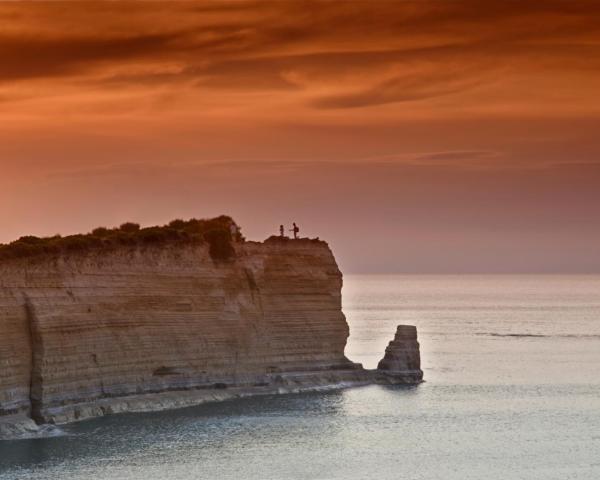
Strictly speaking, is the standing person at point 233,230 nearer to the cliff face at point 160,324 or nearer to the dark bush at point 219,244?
the cliff face at point 160,324

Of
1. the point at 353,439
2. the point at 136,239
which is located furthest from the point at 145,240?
the point at 353,439

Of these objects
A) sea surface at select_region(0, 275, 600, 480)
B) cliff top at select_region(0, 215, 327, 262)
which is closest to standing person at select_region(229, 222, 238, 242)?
cliff top at select_region(0, 215, 327, 262)

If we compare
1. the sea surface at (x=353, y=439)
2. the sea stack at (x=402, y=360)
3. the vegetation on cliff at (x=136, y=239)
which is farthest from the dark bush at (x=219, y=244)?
the sea stack at (x=402, y=360)

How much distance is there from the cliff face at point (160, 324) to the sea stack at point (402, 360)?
239cm

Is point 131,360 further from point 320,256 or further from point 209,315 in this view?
point 320,256

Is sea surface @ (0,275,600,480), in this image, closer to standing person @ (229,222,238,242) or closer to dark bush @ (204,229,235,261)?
dark bush @ (204,229,235,261)

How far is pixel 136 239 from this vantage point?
3514 inches

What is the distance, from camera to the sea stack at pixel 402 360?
102m

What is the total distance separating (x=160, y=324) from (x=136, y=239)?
16.1 feet

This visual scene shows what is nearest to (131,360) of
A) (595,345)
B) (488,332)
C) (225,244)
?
(225,244)

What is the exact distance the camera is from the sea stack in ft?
336

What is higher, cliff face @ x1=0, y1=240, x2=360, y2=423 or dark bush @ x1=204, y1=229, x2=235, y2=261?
dark bush @ x1=204, y1=229, x2=235, y2=261

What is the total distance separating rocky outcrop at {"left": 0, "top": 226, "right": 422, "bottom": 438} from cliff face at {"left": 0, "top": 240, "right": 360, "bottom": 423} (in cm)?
8

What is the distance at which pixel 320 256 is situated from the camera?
10294 cm
